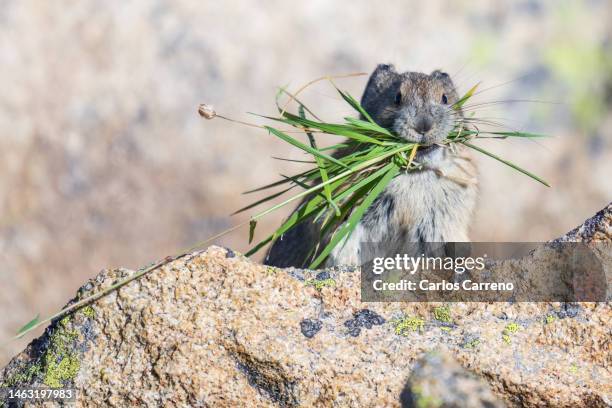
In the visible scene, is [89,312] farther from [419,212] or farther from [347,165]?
[419,212]

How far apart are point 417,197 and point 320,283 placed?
8.49ft

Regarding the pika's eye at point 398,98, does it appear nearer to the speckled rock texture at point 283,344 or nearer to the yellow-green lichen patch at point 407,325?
the speckled rock texture at point 283,344

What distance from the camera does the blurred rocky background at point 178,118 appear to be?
11.3 meters

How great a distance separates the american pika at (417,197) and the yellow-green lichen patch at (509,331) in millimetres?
2379

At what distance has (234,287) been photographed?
4926 millimetres

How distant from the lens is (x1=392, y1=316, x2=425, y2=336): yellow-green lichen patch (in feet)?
15.9

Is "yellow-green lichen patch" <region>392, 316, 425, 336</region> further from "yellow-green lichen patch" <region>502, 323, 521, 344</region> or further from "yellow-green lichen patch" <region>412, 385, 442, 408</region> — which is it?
"yellow-green lichen patch" <region>412, 385, 442, 408</region>

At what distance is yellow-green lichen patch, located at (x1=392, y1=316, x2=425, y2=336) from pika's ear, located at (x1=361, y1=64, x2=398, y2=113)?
3.45 m

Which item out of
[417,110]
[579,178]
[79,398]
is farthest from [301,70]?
[79,398]

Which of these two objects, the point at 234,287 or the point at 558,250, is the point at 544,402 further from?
the point at 234,287

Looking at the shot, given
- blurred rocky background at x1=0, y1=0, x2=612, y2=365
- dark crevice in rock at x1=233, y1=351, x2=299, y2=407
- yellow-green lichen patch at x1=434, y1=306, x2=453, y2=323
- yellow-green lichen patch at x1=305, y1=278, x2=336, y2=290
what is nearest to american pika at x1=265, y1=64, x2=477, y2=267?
yellow-green lichen patch at x1=305, y1=278, x2=336, y2=290

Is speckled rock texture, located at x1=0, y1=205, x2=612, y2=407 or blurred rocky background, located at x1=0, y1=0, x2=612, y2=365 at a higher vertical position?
blurred rocky background, located at x1=0, y1=0, x2=612, y2=365

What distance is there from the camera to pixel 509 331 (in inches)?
191

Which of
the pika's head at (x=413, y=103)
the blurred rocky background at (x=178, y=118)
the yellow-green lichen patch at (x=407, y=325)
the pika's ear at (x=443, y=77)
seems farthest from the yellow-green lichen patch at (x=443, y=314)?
the blurred rocky background at (x=178, y=118)
